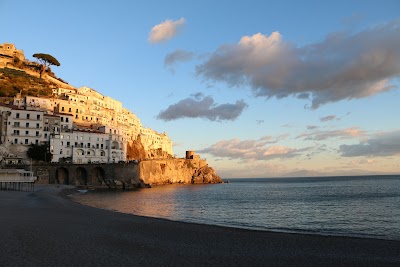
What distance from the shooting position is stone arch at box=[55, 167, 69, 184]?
9688 cm

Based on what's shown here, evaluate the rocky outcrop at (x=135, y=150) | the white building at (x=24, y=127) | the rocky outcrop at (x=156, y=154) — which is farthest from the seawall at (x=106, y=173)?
the rocky outcrop at (x=156, y=154)

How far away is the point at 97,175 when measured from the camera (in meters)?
103

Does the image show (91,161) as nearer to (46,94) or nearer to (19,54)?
(46,94)

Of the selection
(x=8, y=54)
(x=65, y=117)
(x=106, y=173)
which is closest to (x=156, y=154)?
(x=65, y=117)

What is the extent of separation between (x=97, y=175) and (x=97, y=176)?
319 mm

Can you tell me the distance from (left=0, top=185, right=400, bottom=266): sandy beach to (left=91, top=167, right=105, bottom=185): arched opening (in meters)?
81.9

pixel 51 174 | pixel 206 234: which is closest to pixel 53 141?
pixel 51 174

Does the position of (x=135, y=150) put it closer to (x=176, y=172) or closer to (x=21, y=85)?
(x=176, y=172)

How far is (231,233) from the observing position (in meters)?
21.4

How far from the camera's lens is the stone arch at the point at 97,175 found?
10138 centimetres

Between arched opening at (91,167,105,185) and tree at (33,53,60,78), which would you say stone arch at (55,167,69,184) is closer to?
arched opening at (91,167,105,185)

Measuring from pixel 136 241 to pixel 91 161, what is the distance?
98.6 meters

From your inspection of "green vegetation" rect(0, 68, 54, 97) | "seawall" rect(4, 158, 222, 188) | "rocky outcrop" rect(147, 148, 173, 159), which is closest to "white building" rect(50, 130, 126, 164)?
"seawall" rect(4, 158, 222, 188)

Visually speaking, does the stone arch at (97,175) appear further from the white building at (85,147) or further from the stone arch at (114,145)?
the stone arch at (114,145)
